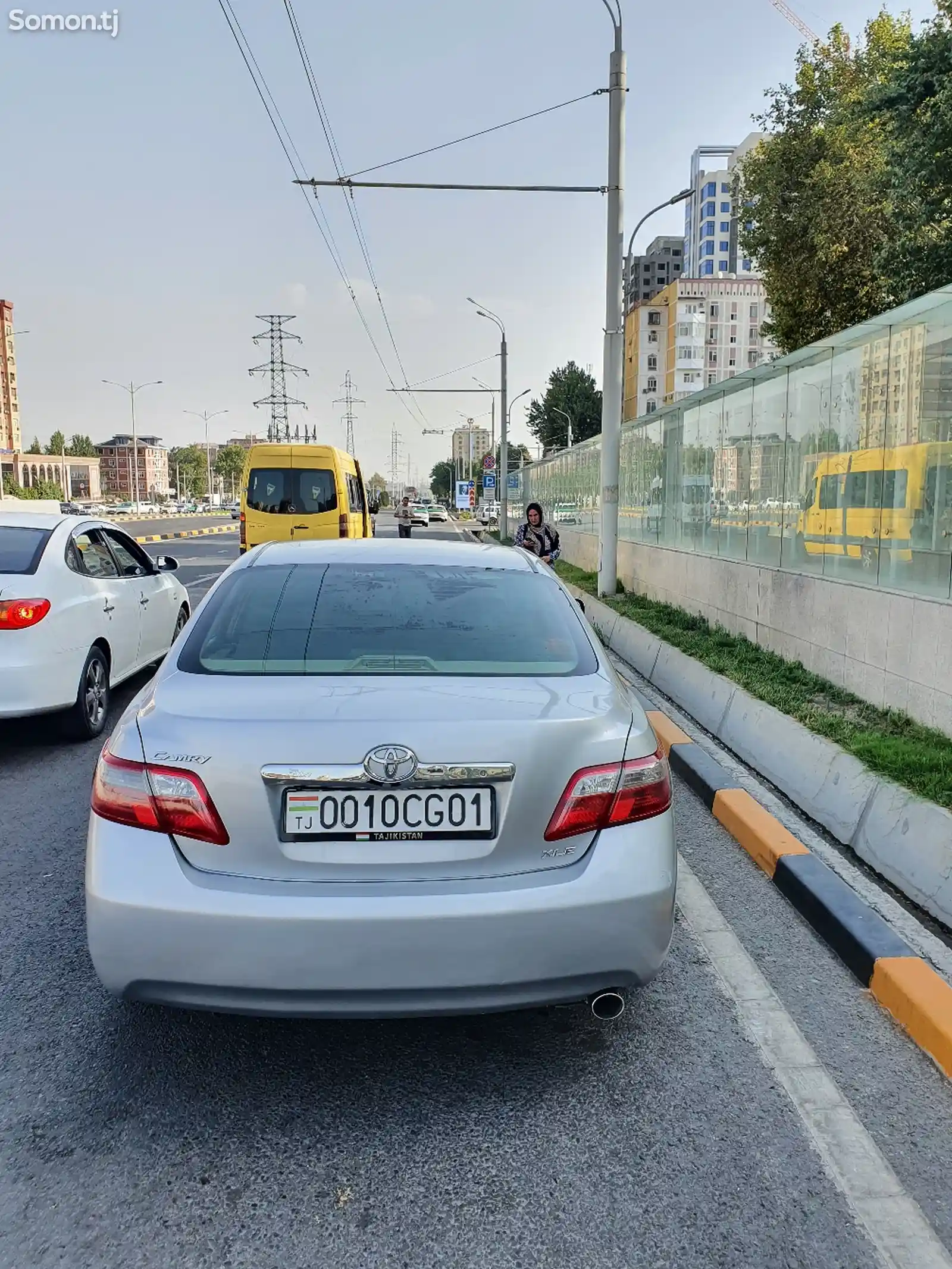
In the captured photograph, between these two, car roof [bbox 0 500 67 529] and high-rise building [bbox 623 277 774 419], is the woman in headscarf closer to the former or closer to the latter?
car roof [bbox 0 500 67 529]

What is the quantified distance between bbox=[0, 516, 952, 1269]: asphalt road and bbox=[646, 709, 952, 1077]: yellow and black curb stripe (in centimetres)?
8

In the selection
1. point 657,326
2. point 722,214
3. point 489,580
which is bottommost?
point 489,580

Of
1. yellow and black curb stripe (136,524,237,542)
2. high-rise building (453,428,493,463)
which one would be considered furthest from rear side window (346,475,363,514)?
high-rise building (453,428,493,463)

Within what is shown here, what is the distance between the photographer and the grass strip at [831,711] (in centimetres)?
458

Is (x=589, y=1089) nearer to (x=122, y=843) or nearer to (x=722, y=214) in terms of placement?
(x=122, y=843)

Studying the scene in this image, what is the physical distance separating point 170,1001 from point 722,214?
449 feet

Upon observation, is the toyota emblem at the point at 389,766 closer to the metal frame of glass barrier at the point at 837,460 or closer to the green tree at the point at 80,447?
the metal frame of glass barrier at the point at 837,460

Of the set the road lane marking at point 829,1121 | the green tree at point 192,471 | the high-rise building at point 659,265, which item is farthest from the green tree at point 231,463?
the road lane marking at point 829,1121

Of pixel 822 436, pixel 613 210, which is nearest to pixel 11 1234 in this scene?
pixel 822 436

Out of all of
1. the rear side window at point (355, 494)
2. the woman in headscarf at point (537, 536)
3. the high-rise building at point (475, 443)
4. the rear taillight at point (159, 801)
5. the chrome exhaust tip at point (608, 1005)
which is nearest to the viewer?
the rear taillight at point (159, 801)

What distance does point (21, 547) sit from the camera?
6316 millimetres

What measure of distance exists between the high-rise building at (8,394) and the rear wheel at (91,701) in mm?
124187

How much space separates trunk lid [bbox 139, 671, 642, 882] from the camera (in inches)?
95.0

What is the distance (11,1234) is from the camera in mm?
2084
